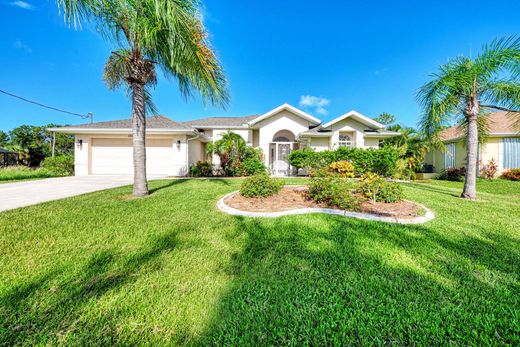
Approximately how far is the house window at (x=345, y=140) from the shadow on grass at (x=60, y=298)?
15.9m

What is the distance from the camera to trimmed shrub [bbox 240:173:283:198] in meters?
6.29

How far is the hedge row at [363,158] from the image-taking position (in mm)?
13367

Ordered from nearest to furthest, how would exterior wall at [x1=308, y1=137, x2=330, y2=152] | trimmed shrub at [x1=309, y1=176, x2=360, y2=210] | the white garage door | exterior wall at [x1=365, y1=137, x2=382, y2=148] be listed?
1. trimmed shrub at [x1=309, y1=176, x2=360, y2=210]
2. the white garage door
3. exterior wall at [x1=308, y1=137, x2=330, y2=152]
4. exterior wall at [x1=365, y1=137, x2=382, y2=148]

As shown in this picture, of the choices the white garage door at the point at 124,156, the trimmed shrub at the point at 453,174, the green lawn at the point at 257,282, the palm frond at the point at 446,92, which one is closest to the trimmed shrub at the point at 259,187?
the green lawn at the point at 257,282

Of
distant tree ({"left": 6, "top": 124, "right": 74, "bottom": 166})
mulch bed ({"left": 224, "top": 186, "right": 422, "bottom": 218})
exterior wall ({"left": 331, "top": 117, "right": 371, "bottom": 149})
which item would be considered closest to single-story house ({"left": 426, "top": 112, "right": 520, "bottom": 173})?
exterior wall ({"left": 331, "top": 117, "right": 371, "bottom": 149})

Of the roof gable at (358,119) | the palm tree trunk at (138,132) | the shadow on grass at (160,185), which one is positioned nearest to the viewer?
the palm tree trunk at (138,132)

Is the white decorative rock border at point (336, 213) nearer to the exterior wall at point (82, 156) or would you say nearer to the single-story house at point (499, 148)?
the single-story house at point (499, 148)

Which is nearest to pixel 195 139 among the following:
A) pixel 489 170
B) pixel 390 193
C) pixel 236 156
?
pixel 236 156

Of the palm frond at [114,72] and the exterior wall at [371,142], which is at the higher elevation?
the palm frond at [114,72]

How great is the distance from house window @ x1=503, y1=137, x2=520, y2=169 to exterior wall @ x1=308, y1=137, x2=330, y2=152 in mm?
12287

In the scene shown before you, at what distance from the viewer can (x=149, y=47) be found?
5344 mm

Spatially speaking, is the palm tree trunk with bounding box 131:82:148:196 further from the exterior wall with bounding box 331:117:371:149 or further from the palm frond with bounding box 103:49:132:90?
the exterior wall with bounding box 331:117:371:149

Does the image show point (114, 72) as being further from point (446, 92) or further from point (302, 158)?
point (446, 92)

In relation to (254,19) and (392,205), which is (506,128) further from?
(254,19)
